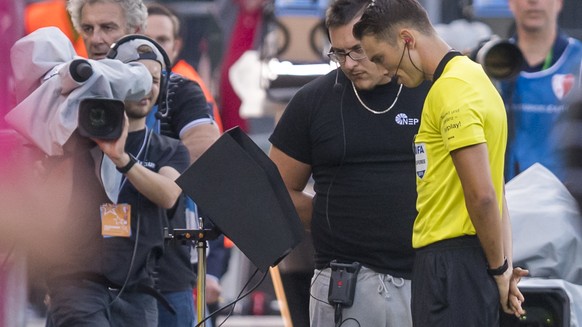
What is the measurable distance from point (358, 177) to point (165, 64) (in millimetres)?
899

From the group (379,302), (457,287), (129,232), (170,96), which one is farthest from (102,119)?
(457,287)

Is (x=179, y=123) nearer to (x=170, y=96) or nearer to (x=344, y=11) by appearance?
(x=170, y=96)

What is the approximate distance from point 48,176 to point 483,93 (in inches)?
63.4

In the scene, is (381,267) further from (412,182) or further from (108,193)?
(108,193)

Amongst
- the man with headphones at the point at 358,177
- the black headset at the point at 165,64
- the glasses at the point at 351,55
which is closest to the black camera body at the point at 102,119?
the black headset at the point at 165,64

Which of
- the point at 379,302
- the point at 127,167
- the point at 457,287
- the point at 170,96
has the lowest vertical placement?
the point at 379,302

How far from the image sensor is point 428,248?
4547 mm

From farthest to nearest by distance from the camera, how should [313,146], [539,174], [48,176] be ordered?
1. [539,174]
2. [313,146]
3. [48,176]

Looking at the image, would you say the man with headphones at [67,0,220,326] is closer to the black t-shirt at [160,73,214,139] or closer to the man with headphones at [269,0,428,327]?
the black t-shirt at [160,73,214,139]

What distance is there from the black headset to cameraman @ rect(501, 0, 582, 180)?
2026mm

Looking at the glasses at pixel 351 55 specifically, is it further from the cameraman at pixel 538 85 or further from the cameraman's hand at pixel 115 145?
the cameraman at pixel 538 85

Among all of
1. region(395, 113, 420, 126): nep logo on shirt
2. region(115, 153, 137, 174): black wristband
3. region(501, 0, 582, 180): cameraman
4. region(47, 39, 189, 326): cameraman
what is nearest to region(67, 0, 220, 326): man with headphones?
region(47, 39, 189, 326): cameraman

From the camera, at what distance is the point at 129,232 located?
513cm

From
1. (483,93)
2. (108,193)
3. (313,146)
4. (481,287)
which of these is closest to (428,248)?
(481,287)
